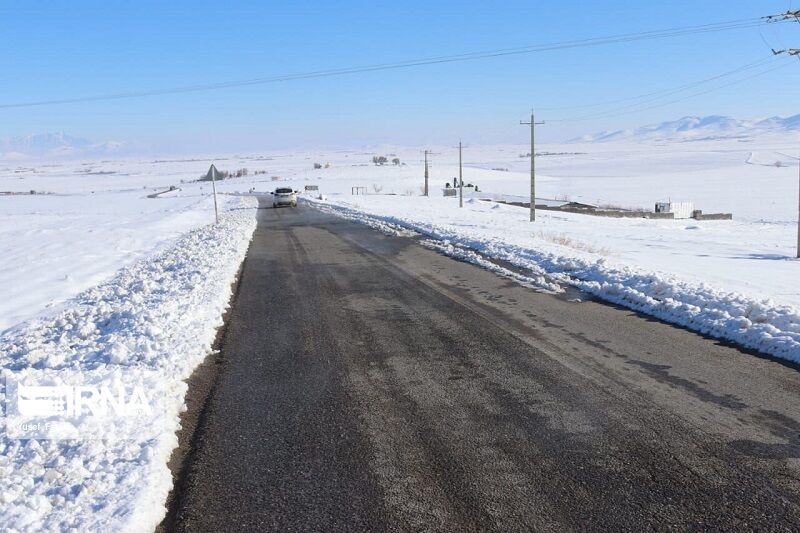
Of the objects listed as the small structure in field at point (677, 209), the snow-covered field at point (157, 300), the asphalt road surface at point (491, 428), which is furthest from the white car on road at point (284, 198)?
the asphalt road surface at point (491, 428)

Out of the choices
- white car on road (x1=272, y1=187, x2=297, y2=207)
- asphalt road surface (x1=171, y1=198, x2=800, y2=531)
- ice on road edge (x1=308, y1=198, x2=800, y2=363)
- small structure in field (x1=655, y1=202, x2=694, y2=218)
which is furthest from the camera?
small structure in field (x1=655, y1=202, x2=694, y2=218)

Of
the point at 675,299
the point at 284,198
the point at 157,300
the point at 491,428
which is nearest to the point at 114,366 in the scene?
the point at 157,300

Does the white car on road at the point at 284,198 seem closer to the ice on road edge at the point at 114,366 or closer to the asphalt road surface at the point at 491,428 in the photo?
the ice on road edge at the point at 114,366

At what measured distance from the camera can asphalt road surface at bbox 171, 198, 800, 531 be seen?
4.18 metres

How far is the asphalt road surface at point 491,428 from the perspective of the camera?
4.18m

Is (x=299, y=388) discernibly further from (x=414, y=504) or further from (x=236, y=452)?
(x=414, y=504)

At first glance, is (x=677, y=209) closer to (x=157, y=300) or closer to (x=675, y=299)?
(x=675, y=299)

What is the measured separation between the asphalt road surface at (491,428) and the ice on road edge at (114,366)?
1.11 ft

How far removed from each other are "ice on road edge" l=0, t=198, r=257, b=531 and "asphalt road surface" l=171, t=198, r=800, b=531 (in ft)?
1.11

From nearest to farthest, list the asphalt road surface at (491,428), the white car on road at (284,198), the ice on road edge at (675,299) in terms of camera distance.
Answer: the asphalt road surface at (491,428) → the ice on road edge at (675,299) → the white car on road at (284,198)

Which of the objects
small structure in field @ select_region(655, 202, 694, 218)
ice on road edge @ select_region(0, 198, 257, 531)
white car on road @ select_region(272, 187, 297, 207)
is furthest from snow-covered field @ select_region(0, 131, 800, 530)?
small structure in field @ select_region(655, 202, 694, 218)

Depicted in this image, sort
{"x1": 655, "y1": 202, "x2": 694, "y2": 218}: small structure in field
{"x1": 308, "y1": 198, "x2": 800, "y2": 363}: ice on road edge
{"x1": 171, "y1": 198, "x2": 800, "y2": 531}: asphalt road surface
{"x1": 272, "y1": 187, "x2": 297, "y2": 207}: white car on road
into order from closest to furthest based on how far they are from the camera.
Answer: {"x1": 171, "y1": 198, "x2": 800, "y2": 531}: asphalt road surface → {"x1": 308, "y1": 198, "x2": 800, "y2": 363}: ice on road edge → {"x1": 272, "y1": 187, "x2": 297, "y2": 207}: white car on road → {"x1": 655, "y1": 202, "x2": 694, "y2": 218}: small structure in field

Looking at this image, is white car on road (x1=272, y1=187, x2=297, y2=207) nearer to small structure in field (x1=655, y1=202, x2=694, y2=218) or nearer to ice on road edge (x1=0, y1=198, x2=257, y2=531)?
small structure in field (x1=655, y1=202, x2=694, y2=218)

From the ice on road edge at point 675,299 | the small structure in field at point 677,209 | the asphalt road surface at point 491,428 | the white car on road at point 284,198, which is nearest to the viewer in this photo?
the asphalt road surface at point 491,428
